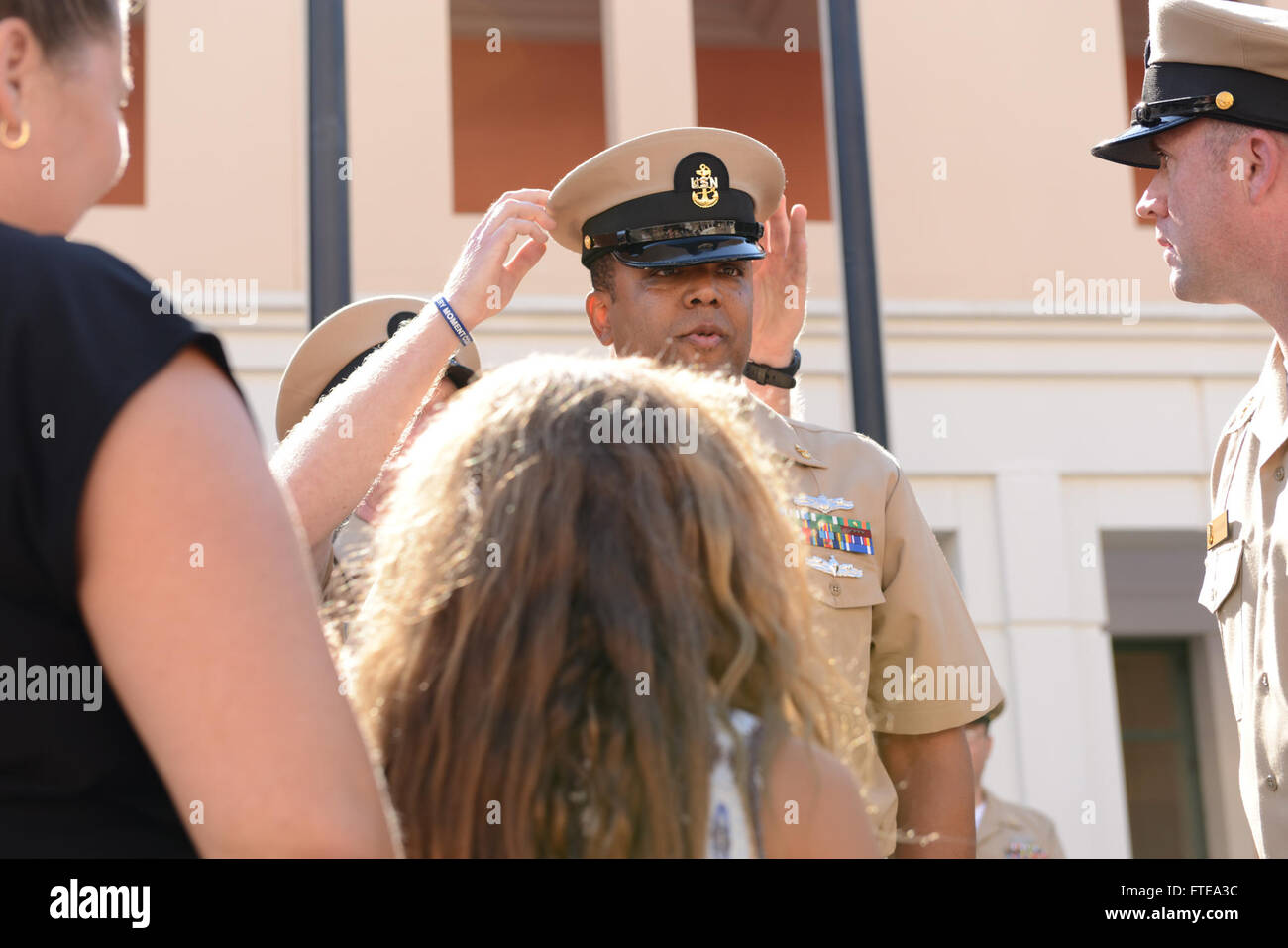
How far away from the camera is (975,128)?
8.20 meters

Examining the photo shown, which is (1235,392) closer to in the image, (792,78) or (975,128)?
(975,128)

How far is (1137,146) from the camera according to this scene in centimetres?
273

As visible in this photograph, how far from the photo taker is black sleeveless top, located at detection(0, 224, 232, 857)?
Answer: 100cm

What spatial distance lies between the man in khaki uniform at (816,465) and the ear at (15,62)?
1506mm

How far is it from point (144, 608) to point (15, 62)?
1.49 ft

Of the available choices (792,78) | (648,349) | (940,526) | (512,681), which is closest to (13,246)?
(512,681)

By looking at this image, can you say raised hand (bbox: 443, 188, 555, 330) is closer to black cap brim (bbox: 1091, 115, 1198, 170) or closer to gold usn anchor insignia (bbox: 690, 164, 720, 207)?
gold usn anchor insignia (bbox: 690, 164, 720, 207)

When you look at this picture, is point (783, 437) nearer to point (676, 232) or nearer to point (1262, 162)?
point (676, 232)

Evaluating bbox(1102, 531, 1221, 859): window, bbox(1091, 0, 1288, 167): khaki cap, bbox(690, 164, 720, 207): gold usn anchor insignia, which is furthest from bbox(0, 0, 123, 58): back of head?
bbox(1102, 531, 1221, 859): window

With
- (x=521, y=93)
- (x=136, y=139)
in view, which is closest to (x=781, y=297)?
(x=521, y=93)

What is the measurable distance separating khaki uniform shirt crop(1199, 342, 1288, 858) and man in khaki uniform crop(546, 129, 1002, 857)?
1.35 ft

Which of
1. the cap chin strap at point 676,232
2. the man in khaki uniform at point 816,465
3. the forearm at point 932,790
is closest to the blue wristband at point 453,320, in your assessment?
the man in khaki uniform at point 816,465

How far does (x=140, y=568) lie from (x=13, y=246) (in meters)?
0.27
